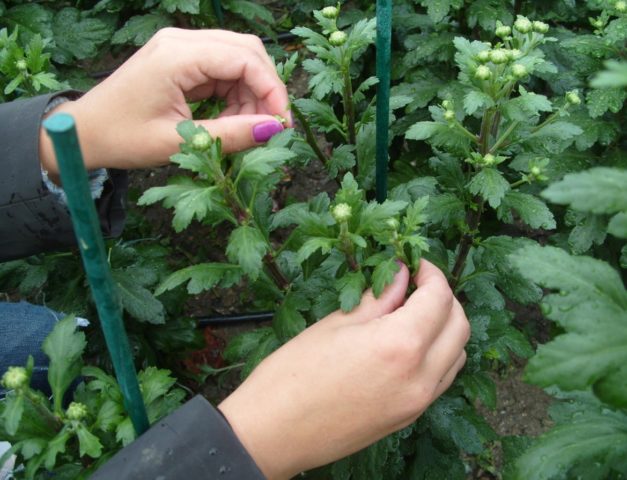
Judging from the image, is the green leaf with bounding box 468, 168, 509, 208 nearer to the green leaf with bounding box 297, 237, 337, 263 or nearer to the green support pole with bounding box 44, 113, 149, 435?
the green leaf with bounding box 297, 237, 337, 263

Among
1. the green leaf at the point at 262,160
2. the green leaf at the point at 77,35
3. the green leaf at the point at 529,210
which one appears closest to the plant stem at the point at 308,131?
the green leaf at the point at 262,160

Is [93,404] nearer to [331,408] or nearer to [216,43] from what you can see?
[331,408]

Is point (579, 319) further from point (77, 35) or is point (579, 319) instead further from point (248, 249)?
point (77, 35)

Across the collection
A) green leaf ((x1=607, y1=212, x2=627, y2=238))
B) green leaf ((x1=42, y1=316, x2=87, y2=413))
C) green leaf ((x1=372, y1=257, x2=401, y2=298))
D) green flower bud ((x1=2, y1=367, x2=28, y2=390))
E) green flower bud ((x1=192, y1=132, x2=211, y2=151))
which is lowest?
green leaf ((x1=42, y1=316, x2=87, y2=413))

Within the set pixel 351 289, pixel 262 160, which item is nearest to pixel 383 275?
pixel 351 289

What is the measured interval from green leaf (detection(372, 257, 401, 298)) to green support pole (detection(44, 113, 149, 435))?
486 millimetres

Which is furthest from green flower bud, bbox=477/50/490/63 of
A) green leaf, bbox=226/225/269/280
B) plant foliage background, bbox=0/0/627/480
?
green leaf, bbox=226/225/269/280

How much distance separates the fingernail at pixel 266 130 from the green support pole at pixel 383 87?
0.93 ft

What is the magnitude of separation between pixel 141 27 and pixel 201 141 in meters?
1.78

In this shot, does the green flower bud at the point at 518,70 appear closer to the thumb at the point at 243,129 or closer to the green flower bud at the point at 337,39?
the green flower bud at the point at 337,39

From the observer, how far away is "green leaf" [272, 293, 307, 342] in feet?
5.16

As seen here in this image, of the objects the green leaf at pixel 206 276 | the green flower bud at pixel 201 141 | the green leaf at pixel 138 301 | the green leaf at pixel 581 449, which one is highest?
the green flower bud at pixel 201 141

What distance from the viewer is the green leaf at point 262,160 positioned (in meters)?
1.28

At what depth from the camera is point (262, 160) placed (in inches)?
50.5
